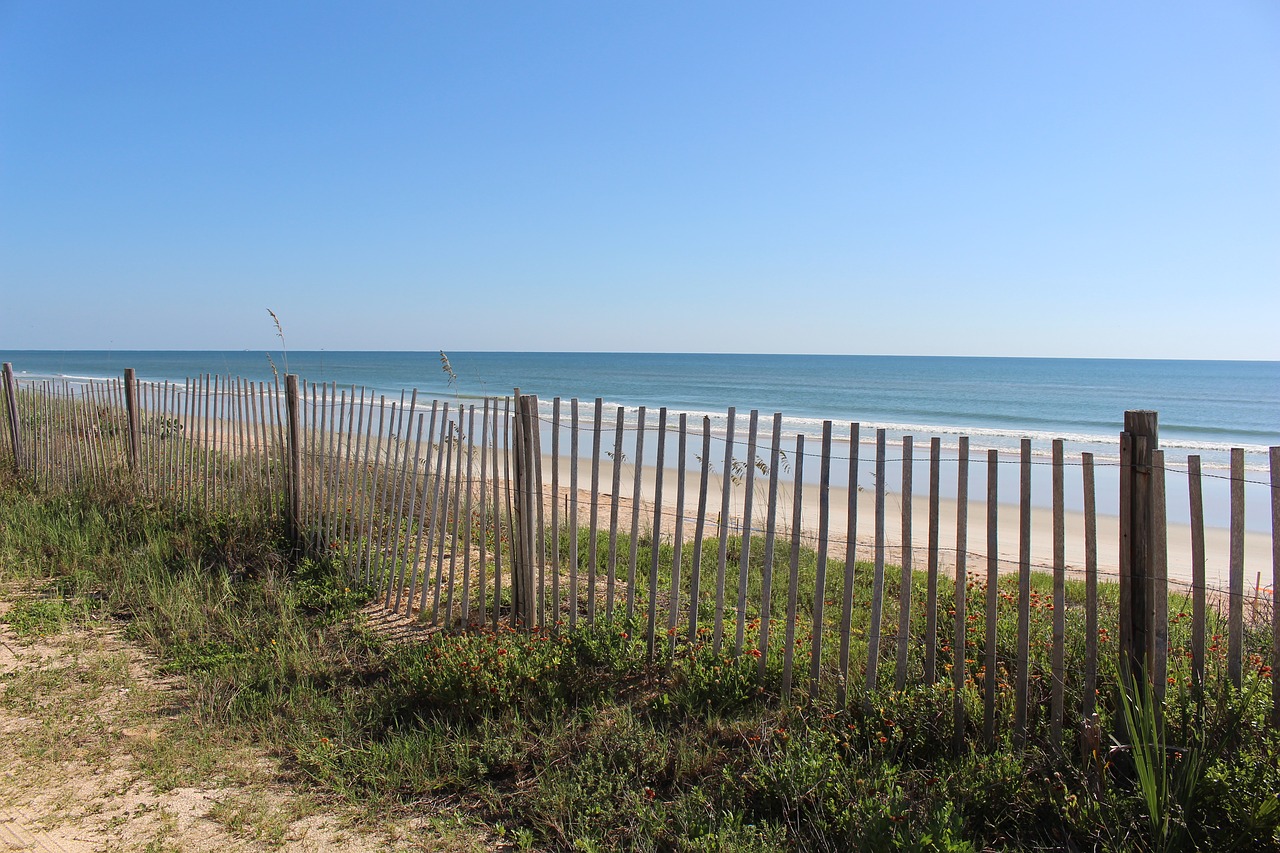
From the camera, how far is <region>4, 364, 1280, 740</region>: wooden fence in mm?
3459

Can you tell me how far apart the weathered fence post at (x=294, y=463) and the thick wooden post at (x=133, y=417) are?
2.83 m

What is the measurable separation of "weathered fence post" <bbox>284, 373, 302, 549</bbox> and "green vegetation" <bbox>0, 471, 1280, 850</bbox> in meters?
1.32

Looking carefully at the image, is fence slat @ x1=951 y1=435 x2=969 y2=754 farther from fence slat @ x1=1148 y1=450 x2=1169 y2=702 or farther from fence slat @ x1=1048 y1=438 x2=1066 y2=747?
fence slat @ x1=1148 y1=450 x2=1169 y2=702

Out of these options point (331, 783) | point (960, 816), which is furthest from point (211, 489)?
point (960, 816)

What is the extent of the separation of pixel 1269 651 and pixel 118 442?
10414 millimetres

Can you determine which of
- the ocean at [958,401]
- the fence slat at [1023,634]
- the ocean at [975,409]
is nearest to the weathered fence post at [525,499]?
the ocean at [975,409]

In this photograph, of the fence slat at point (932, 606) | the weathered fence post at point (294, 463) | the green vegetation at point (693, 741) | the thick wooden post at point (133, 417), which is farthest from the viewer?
the thick wooden post at point (133, 417)

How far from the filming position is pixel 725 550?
4422 millimetres

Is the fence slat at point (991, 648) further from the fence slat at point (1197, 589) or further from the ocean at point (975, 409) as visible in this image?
the ocean at point (975, 409)

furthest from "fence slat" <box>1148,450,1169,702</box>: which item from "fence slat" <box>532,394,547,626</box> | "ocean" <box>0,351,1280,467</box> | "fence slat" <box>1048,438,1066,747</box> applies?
"ocean" <box>0,351,1280,467</box>

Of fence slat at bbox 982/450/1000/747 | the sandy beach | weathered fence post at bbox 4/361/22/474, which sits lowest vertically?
the sandy beach

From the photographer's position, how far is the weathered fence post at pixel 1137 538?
11.0ft

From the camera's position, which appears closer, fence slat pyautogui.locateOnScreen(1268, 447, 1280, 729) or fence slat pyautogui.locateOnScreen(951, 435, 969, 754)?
fence slat pyautogui.locateOnScreen(1268, 447, 1280, 729)

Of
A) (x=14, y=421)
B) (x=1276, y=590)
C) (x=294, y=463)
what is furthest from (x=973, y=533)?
(x=14, y=421)
